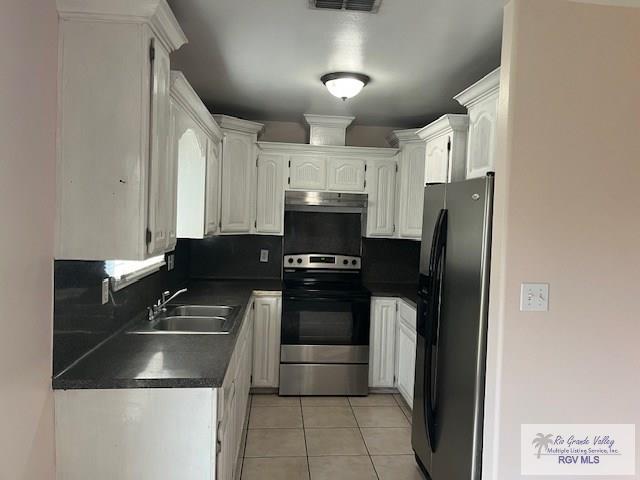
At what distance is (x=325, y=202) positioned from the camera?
4094mm

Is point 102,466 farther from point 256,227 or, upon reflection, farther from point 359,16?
point 256,227

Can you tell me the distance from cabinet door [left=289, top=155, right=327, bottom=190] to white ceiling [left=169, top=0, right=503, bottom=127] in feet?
1.62

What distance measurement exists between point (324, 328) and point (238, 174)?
1470 mm

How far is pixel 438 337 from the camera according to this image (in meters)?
2.37

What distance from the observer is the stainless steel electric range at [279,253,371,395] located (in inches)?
148

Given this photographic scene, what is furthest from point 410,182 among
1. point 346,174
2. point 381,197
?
point 346,174

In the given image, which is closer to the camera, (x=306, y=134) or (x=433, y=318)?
(x=433, y=318)

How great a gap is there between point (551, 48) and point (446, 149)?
141 centimetres

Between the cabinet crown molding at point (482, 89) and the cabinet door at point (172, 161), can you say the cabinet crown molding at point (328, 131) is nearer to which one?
the cabinet crown molding at point (482, 89)

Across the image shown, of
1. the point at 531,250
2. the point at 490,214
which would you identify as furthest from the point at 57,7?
the point at 531,250

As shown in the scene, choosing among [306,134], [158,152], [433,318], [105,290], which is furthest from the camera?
[306,134]

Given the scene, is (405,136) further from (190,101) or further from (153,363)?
(153,363)

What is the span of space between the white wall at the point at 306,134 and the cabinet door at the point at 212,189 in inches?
35.7

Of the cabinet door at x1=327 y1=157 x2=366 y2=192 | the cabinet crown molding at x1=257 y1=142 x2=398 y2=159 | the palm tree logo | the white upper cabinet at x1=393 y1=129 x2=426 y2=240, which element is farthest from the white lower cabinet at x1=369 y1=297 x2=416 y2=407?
the palm tree logo
